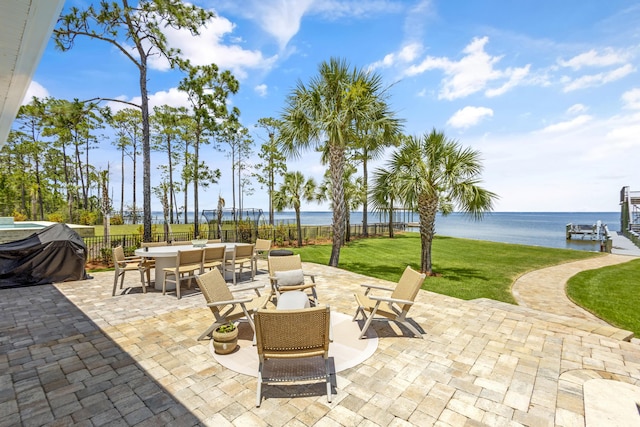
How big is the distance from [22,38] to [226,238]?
15778 millimetres

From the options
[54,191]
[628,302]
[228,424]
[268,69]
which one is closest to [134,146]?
[54,191]

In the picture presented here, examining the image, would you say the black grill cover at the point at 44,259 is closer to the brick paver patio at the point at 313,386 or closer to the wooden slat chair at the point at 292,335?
the brick paver patio at the point at 313,386

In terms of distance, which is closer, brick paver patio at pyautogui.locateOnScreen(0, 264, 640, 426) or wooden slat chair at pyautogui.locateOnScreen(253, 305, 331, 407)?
brick paver patio at pyautogui.locateOnScreen(0, 264, 640, 426)

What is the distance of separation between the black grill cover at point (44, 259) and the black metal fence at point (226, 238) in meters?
3.19

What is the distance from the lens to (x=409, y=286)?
14.5 feet

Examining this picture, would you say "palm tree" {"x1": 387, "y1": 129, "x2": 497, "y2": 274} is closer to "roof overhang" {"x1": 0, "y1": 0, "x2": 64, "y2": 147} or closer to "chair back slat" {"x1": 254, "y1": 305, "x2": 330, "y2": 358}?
"chair back slat" {"x1": 254, "y1": 305, "x2": 330, "y2": 358}

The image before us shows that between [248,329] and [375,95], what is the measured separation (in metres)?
8.98

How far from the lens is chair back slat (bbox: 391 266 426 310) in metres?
4.23

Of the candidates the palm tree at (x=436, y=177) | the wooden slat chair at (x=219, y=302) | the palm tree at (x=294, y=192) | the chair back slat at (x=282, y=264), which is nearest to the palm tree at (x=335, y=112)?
the palm tree at (x=436, y=177)

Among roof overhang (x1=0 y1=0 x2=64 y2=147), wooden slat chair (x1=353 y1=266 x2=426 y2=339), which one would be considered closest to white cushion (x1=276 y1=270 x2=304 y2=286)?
wooden slat chair (x1=353 y1=266 x2=426 y2=339)

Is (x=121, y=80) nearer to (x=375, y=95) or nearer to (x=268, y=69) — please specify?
(x=268, y=69)

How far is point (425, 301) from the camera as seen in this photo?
20.0 feet

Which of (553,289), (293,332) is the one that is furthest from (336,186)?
(553,289)

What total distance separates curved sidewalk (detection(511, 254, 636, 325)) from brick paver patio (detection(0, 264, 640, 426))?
228cm
